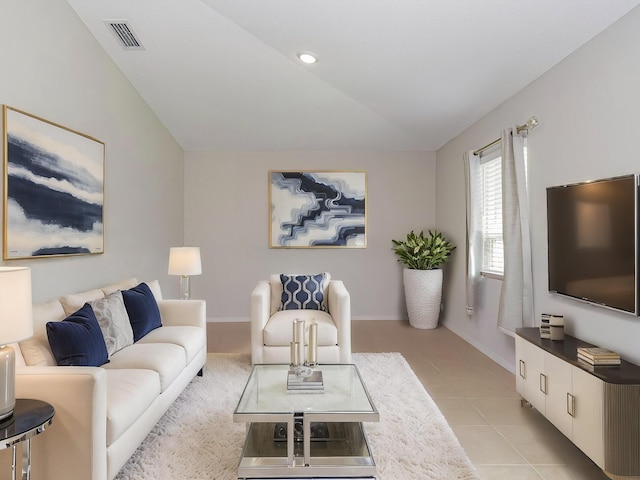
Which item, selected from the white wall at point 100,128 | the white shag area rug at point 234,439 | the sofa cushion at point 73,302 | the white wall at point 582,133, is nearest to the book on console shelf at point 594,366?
the white wall at point 582,133

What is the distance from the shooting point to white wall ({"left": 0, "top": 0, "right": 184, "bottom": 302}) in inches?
117

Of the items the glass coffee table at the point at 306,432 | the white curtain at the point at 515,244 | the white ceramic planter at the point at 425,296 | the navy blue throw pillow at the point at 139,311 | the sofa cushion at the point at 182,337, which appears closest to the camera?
the glass coffee table at the point at 306,432

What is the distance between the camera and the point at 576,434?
7.75 ft

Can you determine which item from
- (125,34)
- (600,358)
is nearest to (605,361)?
(600,358)

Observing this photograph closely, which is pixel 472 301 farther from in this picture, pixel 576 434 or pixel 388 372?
pixel 576 434

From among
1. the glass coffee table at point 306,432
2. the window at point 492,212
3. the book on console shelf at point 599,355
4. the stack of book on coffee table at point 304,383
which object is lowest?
the glass coffee table at point 306,432

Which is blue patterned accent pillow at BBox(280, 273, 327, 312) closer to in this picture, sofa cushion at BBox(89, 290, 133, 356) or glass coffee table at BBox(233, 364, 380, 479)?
sofa cushion at BBox(89, 290, 133, 356)

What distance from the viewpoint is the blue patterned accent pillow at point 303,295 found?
176 inches

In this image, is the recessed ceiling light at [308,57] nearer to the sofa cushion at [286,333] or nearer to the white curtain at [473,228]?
the white curtain at [473,228]

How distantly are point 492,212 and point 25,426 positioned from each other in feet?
13.7

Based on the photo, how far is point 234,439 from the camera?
8.78 ft

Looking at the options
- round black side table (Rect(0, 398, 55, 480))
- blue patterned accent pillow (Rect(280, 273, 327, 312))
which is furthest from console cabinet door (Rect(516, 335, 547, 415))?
round black side table (Rect(0, 398, 55, 480))

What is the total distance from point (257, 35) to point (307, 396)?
3221 mm

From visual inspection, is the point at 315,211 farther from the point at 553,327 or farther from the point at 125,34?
the point at 553,327
